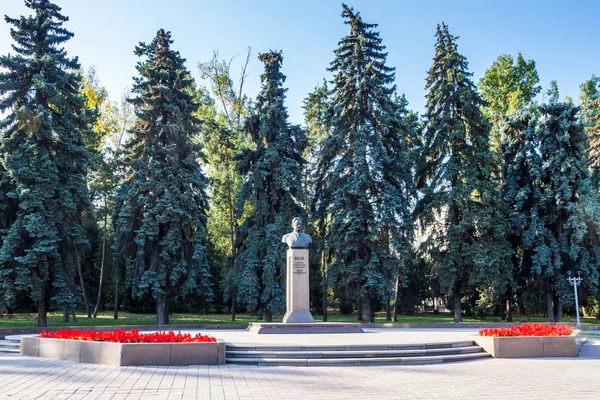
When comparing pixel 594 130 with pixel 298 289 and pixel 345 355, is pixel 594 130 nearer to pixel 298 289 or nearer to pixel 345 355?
pixel 298 289

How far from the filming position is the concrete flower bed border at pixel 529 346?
435 inches

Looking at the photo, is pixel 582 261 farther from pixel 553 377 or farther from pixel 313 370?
pixel 313 370

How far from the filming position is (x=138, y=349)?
9312 mm

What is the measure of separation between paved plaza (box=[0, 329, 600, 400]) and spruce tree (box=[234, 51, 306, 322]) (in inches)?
488

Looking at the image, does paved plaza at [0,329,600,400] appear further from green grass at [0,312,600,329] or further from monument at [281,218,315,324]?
green grass at [0,312,600,329]

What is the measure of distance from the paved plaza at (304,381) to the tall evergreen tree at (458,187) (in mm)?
13522

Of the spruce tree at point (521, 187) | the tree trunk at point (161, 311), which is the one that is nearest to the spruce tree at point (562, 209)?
the spruce tree at point (521, 187)

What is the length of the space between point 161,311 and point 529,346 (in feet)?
49.1

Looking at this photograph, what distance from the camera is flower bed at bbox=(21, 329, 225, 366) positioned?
930 cm

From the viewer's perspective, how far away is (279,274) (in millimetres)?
22578

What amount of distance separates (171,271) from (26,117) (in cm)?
832

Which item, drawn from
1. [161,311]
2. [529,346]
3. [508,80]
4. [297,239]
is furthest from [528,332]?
[508,80]

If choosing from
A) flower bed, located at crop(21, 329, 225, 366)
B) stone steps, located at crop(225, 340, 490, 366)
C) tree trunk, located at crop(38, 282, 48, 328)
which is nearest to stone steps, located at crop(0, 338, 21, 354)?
flower bed, located at crop(21, 329, 225, 366)

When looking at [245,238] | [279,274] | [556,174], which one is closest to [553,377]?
[279,274]
